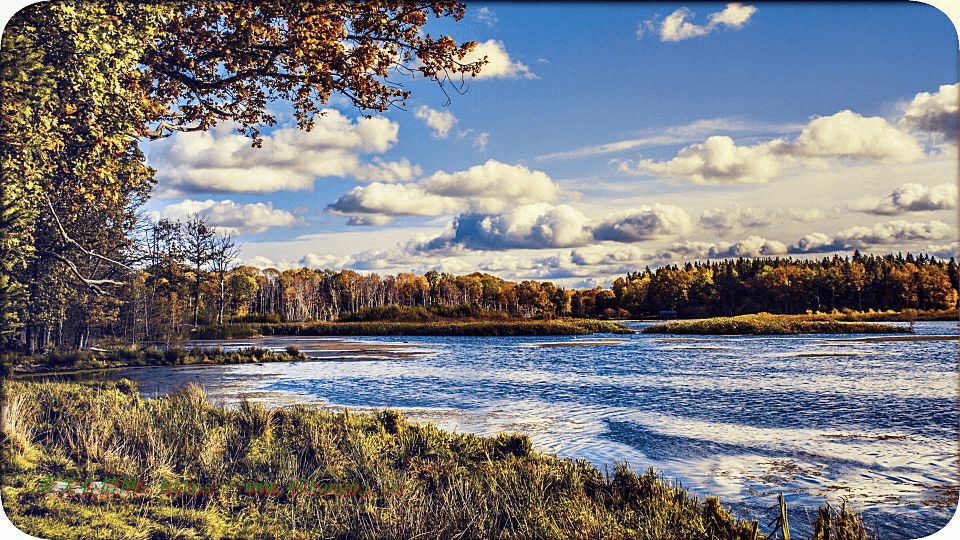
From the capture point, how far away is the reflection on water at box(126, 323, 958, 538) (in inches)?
191

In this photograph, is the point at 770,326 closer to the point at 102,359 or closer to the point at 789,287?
the point at 789,287

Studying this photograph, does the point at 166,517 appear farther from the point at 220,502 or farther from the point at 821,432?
the point at 821,432

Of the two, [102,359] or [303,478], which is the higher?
[102,359]

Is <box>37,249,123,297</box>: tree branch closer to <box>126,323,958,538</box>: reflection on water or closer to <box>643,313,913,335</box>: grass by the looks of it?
<box>126,323,958,538</box>: reflection on water

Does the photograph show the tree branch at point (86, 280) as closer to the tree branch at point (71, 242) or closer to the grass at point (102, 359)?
the tree branch at point (71, 242)

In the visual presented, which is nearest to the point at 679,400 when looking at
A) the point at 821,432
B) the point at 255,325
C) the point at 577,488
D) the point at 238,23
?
the point at 821,432

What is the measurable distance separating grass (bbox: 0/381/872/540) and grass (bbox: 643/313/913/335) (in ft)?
49.9

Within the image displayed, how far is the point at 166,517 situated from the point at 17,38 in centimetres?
461

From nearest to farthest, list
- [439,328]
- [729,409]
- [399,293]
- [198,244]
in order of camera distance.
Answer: [198,244] → [729,409] → [399,293] → [439,328]

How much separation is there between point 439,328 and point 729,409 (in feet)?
45.8

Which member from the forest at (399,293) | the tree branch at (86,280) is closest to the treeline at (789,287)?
A: the forest at (399,293)

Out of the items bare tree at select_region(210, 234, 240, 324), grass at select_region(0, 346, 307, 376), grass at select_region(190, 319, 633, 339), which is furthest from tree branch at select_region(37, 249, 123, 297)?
grass at select_region(190, 319, 633, 339)

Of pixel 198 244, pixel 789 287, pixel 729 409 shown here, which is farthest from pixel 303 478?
pixel 789 287

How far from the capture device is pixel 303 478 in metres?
4.39
